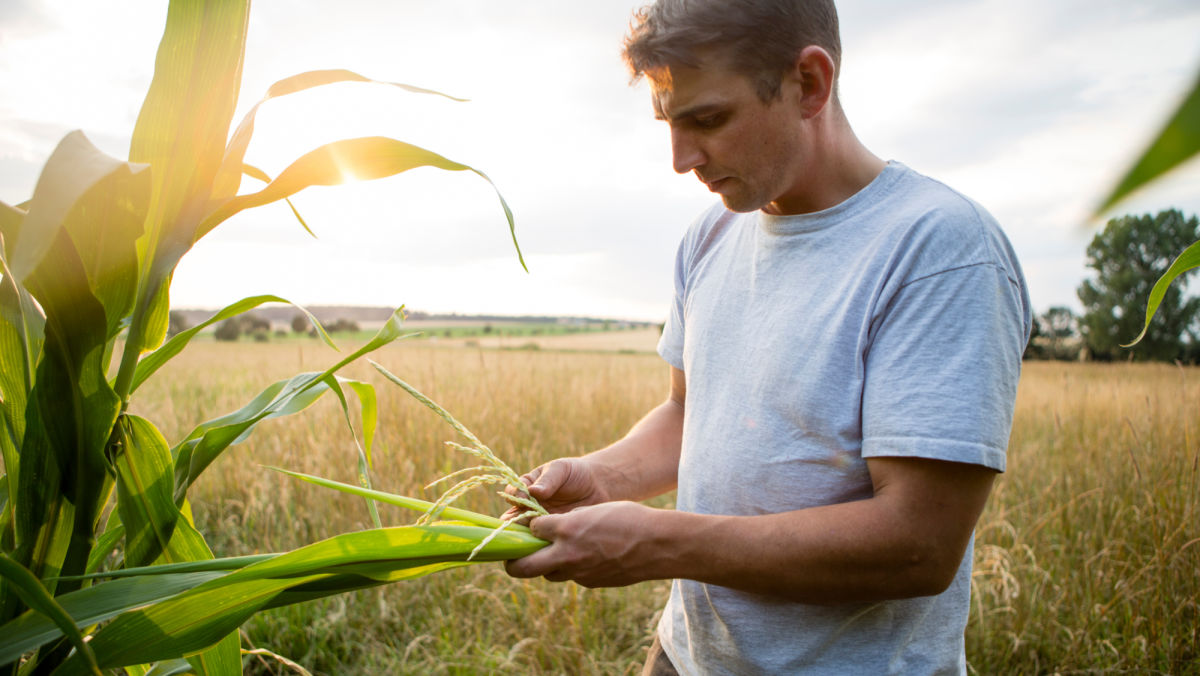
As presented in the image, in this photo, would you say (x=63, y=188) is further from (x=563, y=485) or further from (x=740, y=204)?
(x=740, y=204)

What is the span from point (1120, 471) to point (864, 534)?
134 inches

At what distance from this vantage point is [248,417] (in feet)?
3.42

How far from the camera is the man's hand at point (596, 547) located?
1.22m

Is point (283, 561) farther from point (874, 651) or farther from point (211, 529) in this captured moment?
point (211, 529)

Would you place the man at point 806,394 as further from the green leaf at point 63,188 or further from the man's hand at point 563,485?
the green leaf at point 63,188

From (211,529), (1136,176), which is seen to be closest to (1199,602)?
(1136,176)

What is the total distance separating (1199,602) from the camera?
2.60m

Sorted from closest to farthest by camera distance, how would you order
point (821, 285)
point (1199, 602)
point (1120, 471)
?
point (821, 285), point (1199, 602), point (1120, 471)

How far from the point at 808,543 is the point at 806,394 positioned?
28 centimetres

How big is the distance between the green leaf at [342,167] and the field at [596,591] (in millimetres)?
700

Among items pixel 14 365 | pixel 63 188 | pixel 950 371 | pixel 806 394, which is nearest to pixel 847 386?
pixel 806 394

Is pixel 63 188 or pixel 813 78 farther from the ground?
pixel 813 78

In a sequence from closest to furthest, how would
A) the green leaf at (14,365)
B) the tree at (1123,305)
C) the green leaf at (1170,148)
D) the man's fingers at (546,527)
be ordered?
1. the green leaf at (1170,148)
2. the green leaf at (14,365)
3. the man's fingers at (546,527)
4. the tree at (1123,305)

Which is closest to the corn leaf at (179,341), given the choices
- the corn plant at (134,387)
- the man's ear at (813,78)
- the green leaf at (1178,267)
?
the corn plant at (134,387)
